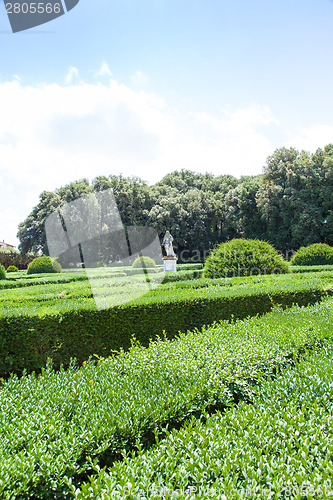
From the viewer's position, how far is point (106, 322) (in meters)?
5.08

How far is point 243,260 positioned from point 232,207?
21.5m

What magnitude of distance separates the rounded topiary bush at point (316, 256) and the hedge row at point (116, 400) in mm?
12728

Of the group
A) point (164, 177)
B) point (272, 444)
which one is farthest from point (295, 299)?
point (164, 177)

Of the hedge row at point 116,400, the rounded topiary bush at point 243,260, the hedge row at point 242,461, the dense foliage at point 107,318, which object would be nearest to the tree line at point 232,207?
the rounded topiary bush at point 243,260

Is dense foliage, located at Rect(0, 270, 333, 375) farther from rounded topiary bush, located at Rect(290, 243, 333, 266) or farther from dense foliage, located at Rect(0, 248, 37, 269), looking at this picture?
dense foliage, located at Rect(0, 248, 37, 269)

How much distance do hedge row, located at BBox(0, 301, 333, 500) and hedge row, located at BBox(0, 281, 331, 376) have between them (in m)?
1.88

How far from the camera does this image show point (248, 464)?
157 cm

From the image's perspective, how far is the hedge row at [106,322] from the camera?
4648mm

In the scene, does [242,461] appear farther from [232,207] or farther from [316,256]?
[232,207]

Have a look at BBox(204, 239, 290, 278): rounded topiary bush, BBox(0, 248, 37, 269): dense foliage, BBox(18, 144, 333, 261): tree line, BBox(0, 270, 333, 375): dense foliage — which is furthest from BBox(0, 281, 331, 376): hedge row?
BBox(0, 248, 37, 269): dense foliage

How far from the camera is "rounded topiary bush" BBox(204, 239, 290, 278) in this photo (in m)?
9.54

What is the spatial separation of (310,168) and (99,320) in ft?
85.7

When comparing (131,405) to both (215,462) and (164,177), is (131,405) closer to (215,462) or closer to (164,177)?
(215,462)

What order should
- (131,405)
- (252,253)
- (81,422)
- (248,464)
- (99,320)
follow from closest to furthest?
(248,464), (81,422), (131,405), (99,320), (252,253)
